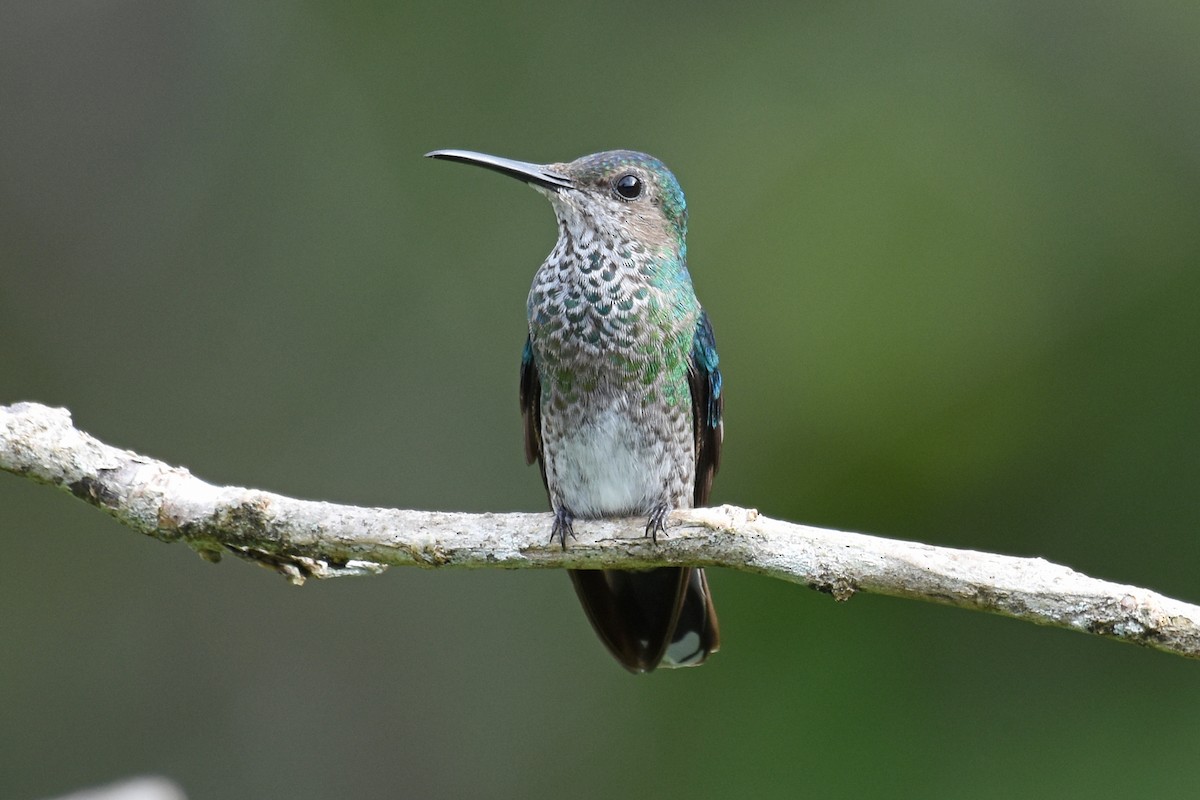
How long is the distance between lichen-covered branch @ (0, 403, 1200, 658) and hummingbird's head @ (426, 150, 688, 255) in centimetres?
103

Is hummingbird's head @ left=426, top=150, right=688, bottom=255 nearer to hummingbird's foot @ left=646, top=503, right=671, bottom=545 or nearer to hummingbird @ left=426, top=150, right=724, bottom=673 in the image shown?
hummingbird @ left=426, top=150, right=724, bottom=673

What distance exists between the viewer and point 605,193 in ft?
14.2

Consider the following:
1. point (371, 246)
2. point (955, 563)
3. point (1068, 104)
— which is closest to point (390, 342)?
point (371, 246)

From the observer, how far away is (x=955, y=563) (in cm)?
312

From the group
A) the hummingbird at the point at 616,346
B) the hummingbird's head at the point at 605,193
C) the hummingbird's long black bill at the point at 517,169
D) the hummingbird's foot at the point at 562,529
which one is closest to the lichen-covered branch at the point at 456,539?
the hummingbird's foot at the point at 562,529

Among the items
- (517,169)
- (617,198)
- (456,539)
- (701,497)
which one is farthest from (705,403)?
(456,539)

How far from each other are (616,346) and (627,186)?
1.89ft

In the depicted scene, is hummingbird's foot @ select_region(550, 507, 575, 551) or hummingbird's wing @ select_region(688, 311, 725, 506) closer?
hummingbird's foot @ select_region(550, 507, 575, 551)

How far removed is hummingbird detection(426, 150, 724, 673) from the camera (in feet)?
13.5

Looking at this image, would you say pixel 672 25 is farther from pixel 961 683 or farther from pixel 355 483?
pixel 961 683

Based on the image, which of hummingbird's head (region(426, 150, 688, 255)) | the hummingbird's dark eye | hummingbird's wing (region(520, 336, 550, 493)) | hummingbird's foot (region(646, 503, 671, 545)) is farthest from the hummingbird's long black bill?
hummingbird's foot (region(646, 503, 671, 545))

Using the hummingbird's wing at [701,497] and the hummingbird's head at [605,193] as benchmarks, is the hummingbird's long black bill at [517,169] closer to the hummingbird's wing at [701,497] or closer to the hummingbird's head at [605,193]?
the hummingbird's head at [605,193]

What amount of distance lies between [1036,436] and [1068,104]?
1994 millimetres

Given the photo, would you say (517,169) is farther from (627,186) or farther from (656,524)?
→ (656,524)
